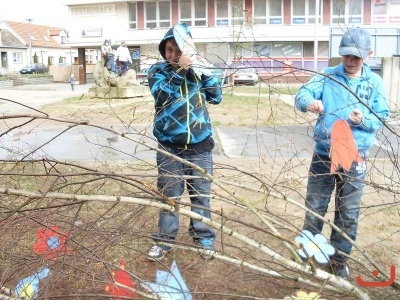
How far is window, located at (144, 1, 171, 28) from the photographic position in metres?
34.5

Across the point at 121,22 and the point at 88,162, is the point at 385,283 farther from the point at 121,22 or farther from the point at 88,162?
the point at 121,22

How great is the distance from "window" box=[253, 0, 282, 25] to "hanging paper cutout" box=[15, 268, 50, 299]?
1271 inches

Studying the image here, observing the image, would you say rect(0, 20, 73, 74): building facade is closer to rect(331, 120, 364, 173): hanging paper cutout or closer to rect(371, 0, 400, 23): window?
rect(371, 0, 400, 23): window

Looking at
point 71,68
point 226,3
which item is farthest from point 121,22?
point 226,3

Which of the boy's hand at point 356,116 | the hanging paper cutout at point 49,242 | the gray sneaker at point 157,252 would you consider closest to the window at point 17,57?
the gray sneaker at point 157,252

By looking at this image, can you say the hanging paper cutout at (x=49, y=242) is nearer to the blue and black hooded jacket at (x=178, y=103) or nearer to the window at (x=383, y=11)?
the blue and black hooded jacket at (x=178, y=103)

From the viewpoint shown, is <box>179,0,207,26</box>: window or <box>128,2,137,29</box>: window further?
<box>128,2,137,29</box>: window

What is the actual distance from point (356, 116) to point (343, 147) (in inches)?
6.7

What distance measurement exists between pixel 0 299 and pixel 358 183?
1.84m

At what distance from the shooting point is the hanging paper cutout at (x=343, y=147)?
2664mm

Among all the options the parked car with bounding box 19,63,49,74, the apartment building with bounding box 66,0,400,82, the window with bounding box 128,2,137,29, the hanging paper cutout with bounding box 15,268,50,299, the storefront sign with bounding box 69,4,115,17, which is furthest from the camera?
the parked car with bounding box 19,63,49,74

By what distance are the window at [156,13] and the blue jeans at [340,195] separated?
32.7 meters

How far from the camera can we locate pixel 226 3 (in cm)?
3331

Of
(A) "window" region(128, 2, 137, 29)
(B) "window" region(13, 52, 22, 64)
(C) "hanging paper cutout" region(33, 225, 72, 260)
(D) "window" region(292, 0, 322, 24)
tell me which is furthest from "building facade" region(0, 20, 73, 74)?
(C) "hanging paper cutout" region(33, 225, 72, 260)
